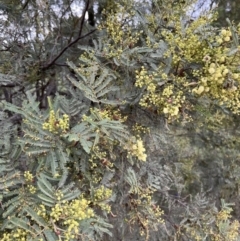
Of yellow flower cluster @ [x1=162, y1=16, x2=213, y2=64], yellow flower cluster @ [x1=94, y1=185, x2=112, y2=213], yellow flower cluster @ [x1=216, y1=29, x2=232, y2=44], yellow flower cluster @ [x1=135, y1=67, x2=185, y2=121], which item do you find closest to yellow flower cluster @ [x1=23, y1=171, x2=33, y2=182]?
yellow flower cluster @ [x1=94, y1=185, x2=112, y2=213]

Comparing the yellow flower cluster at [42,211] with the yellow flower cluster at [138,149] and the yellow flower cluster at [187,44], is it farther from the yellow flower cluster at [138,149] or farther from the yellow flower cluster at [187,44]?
the yellow flower cluster at [187,44]

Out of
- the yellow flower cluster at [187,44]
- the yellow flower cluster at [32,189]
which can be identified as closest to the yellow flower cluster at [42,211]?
the yellow flower cluster at [32,189]

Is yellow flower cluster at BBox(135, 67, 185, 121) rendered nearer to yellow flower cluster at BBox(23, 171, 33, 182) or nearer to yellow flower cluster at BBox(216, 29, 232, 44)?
yellow flower cluster at BBox(216, 29, 232, 44)

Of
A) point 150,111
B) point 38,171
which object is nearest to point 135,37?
point 150,111

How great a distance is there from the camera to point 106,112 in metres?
1.84

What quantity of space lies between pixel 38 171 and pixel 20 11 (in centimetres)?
154

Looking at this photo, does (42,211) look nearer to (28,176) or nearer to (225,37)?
(28,176)

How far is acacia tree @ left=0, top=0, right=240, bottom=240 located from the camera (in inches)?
64.1

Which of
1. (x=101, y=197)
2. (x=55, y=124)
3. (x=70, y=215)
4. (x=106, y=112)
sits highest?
(x=55, y=124)

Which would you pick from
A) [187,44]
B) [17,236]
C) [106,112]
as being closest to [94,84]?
[106,112]

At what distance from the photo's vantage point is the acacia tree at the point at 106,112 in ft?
5.34

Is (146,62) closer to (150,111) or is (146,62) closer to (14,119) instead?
(150,111)

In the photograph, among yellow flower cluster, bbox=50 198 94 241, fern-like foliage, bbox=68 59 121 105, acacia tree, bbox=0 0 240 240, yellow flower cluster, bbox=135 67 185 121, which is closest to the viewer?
yellow flower cluster, bbox=50 198 94 241

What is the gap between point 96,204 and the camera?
1.92 m
